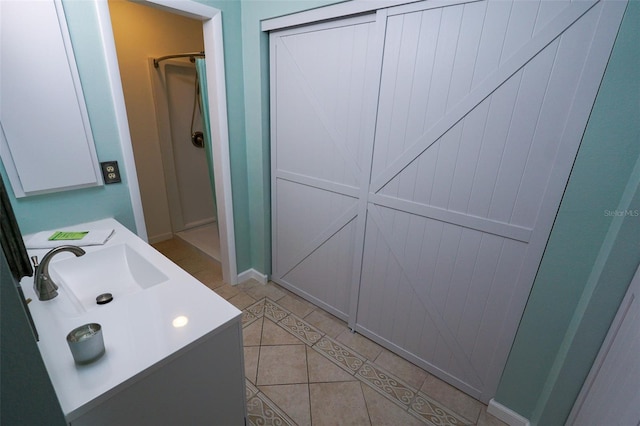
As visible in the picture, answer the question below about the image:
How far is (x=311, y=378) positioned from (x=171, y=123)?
2.90 m

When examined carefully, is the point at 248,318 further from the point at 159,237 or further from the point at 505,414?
the point at 159,237

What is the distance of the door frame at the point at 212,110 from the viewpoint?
1498mm

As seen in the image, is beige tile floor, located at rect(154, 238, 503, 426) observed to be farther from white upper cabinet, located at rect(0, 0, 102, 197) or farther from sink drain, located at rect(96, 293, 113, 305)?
white upper cabinet, located at rect(0, 0, 102, 197)

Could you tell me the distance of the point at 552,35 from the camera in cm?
104

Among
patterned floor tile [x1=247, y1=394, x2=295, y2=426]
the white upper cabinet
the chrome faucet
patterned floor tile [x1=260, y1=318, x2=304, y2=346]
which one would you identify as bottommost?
patterned floor tile [x1=247, y1=394, x2=295, y2=426]

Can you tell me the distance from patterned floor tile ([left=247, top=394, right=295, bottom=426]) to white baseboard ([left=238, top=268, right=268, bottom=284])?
110 cm

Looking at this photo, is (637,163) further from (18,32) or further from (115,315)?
(18,32)

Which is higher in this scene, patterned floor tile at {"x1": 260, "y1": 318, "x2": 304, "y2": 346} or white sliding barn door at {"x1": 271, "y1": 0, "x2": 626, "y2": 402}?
white sliding barn door at {"x1": 271, "y1": 0, "x2": 626, "y2": 402}

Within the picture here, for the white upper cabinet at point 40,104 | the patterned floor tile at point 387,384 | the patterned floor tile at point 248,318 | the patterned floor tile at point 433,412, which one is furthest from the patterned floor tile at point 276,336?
the white upper cabinet at point 40,104

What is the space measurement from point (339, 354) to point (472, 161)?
1417mm

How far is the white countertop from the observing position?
0.71 m

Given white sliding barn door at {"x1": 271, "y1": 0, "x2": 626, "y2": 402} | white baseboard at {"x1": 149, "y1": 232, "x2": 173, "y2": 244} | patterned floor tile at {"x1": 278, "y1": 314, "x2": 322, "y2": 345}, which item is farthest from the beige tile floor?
white baseboard at {"x1": 149, "y1": 232, "x2": 173, "y2": 244}


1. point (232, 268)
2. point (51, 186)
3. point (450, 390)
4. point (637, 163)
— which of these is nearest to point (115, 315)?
point (51, 186)

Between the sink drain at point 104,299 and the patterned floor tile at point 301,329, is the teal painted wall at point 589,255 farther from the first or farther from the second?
the sink drain at point 104,299
